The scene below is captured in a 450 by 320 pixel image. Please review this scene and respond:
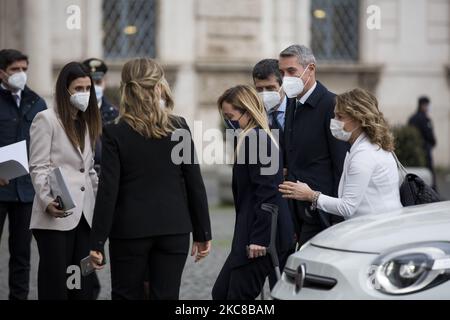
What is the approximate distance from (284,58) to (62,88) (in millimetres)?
1442

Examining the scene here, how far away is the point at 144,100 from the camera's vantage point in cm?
572

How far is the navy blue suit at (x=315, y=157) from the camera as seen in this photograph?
6.70 m

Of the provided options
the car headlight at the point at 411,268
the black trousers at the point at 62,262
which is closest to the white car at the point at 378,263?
the car headlight at the point at 411,268

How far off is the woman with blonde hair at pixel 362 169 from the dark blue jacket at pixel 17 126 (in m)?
2.47

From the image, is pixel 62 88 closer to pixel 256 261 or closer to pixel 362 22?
pixel 256 261

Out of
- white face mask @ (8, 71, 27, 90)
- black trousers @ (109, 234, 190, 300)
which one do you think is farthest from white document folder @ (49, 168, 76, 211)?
white face mask @ (8, 71, 27, 90)

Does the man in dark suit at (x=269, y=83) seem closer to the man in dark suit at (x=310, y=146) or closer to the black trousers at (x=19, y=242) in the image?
the man in dark suit at (x=310, y=146)

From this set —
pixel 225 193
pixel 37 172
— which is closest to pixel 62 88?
pixel 37 172

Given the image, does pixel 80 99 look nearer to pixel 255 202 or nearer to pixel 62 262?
pixel 62 262

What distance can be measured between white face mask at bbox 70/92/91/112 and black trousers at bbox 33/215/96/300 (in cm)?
71

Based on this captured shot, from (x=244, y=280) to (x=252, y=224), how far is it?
1.09 feet

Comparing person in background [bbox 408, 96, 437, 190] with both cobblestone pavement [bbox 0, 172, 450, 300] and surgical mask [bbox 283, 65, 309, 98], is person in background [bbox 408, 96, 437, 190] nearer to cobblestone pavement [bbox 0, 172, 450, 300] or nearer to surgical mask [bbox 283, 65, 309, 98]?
cobblestone pavement [bbox 0, 172, 450, 300]

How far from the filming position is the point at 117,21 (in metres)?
20.6

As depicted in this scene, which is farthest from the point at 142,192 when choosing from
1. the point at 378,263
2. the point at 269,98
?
the point at 269,98
